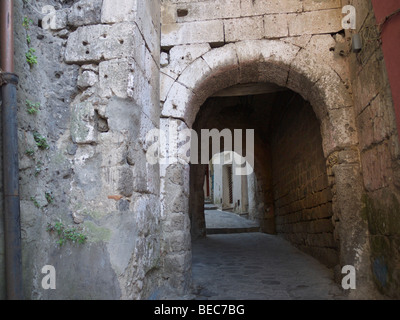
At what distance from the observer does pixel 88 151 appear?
245 cm

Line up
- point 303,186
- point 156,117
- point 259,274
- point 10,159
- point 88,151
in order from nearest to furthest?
1. point 10,159
2. point 88,151
3. point 156,117
4. point 259,274
5. point 303,186

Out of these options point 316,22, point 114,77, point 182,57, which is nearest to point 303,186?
point 316,22

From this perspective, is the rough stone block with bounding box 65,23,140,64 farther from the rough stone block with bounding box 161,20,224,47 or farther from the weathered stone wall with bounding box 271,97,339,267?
the weathered stone wall with bounding box 271,97,339,267

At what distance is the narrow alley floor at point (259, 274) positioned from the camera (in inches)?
119

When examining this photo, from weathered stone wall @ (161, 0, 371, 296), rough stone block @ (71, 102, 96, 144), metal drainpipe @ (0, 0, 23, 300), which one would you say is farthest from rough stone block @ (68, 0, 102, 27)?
weathered stone wall @ (161, 0, 371, 296)

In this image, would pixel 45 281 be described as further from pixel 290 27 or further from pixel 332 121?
pixel 290 27

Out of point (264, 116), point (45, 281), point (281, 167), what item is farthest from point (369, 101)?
point (264, 116)

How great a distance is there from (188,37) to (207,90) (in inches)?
24.1

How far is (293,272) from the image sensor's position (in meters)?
3.85

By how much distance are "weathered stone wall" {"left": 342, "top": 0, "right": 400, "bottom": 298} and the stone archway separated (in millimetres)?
107

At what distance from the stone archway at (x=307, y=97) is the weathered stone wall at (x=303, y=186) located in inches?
16.7

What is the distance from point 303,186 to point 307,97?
212 cm

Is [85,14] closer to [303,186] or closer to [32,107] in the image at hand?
[32,107]

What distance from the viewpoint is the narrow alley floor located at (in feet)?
9.93
